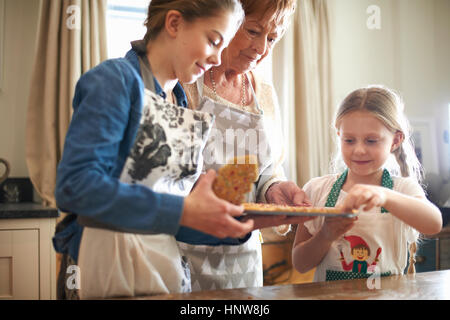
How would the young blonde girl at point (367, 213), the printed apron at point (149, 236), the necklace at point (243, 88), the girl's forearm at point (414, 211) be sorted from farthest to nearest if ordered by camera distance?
1. the necklace at point (243, 88)
2. the young blonde girl at point (367, 213)
3. the girl's forearm at point (414, 211)
4. the printed apron at point (149, 236)

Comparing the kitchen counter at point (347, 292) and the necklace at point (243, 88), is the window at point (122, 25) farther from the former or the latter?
the kitchen counter at point (347, 292)

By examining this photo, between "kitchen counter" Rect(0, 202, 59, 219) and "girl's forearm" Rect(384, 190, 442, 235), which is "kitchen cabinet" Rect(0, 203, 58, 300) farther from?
"girl's forearm" Rect(384, 190, 442, 235)

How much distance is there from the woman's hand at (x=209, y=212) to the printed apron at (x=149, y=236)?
143 mm

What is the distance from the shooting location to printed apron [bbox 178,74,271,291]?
128 cm

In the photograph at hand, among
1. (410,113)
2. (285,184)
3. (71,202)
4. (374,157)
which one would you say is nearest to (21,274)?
(285,184)

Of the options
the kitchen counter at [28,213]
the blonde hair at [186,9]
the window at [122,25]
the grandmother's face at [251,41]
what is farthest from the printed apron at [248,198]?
the window at [122,25]

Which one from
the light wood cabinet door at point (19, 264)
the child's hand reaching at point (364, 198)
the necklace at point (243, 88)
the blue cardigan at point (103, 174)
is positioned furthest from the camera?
the light wood cabinet door at point (19, 264)

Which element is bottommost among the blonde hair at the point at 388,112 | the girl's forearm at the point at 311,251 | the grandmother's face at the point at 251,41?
the girl's forearm at the point at 311,251

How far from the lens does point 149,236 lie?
3.07 ft

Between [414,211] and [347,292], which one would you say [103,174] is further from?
[414,211]

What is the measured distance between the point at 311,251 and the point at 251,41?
2.16 ft

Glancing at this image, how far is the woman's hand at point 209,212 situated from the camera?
767mm

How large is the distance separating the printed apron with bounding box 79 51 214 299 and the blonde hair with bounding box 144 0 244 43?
3.8 inches

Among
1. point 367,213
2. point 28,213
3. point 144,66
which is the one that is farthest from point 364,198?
point 28,213
